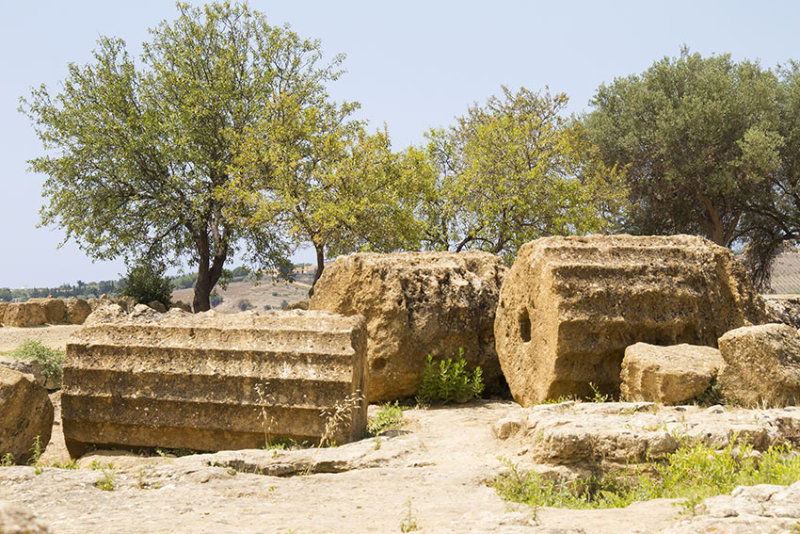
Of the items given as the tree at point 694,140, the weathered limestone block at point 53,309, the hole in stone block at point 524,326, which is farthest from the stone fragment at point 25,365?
the tree at point 694,140

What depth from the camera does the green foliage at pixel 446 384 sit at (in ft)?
29.1

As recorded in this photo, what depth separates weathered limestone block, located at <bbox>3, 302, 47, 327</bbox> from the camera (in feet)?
69.8

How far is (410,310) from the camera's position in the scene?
9.15 m

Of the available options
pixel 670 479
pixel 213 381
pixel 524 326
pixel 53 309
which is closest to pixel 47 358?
pixel 213 381

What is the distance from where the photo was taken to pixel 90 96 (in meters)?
25.4

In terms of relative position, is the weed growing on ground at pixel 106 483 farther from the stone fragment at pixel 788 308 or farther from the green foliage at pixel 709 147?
the green foliage at pixel 709 147

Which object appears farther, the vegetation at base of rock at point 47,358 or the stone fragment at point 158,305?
the stone fragment at point 158,305

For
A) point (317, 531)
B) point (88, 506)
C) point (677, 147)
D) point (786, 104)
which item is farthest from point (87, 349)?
point (786, 104)

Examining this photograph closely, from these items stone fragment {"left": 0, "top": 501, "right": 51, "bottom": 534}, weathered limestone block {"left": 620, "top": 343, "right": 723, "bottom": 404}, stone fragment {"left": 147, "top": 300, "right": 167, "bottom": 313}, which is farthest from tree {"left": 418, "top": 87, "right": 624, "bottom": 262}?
stone fragment {"left": 0, "top": 501, "right": 51, "bottom": 534}

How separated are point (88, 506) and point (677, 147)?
25798 mm

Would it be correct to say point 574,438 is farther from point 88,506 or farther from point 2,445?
point 2,445

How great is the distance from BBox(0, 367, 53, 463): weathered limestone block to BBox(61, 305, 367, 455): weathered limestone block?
472 mm

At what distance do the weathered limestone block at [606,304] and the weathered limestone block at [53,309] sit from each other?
57.6 ft

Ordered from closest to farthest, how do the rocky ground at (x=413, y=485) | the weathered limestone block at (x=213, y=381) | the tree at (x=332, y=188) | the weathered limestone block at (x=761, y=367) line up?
the rocky ground at (x=413, y=485) < the weathered limestone block at (x=761, y=367) < the weathered limestone block at (x=213, y=381) < the tree at (x=332, y=188)
